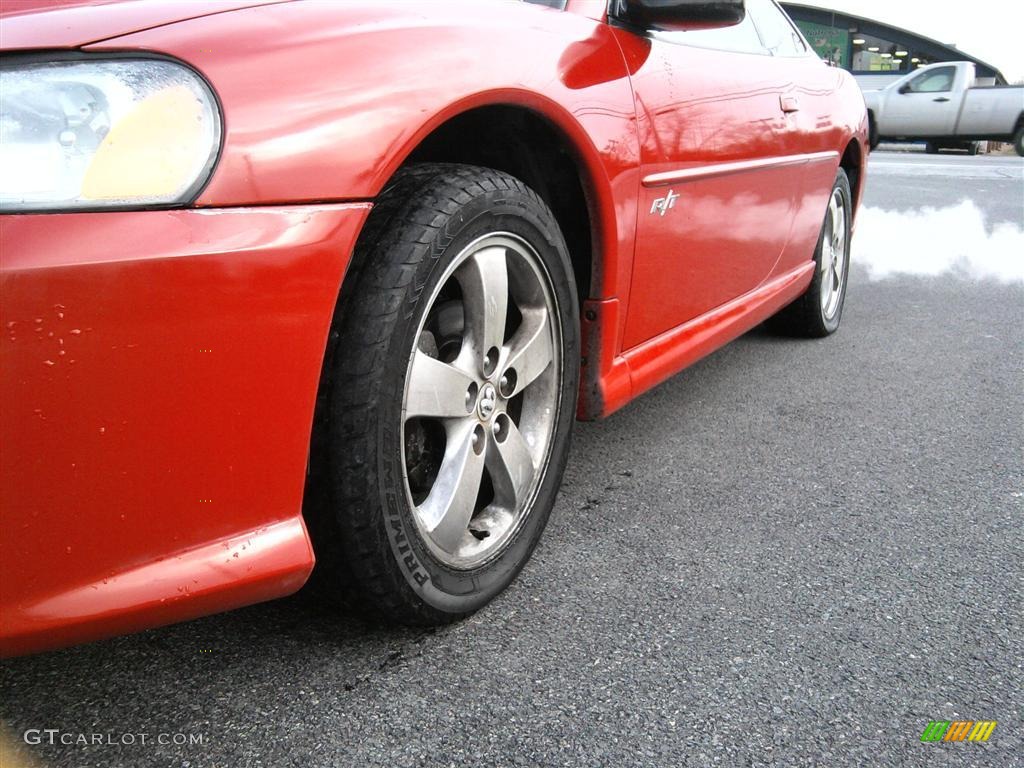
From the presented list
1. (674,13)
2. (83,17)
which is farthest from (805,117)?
(83,17)

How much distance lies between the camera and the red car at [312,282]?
3.96ft

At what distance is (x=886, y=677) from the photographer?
1669mm

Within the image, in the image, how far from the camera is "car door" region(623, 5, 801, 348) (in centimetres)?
223

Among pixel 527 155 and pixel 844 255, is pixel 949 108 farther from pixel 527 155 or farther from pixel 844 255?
pixel 527 155

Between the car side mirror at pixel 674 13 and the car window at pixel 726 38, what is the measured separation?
0.08 meters

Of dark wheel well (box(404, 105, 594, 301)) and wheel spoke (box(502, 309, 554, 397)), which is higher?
dark wheel well (box(404, 105, 594, 301))

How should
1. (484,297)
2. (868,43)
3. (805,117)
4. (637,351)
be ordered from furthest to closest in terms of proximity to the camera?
(868,43)
(805,117)
(637,351)
(484,297)

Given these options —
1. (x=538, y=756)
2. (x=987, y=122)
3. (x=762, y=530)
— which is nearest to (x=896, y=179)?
(x=987, y=122)

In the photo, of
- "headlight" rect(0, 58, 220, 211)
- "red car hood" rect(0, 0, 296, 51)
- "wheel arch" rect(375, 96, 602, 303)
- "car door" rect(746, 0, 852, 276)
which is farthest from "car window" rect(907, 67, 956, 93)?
"headlight" rect(0, 58, 220, 211)

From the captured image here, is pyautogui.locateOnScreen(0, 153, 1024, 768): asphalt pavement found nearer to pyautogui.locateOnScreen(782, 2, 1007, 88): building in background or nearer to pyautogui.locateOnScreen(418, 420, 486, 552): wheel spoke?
pyautogui.locateOnScreen(418, 420, 486, 552): wheel spoke

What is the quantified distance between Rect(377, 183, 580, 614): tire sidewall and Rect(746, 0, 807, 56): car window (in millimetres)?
1664

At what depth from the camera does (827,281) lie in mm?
4094

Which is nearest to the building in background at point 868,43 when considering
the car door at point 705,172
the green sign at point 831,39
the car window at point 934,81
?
the green sign at point 831,39

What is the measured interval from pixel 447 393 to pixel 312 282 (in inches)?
17.0
